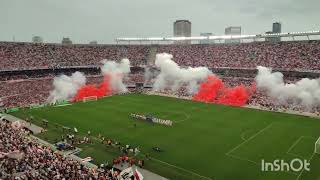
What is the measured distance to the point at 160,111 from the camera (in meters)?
60.1

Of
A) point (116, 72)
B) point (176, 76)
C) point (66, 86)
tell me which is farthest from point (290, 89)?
point (66, 86)

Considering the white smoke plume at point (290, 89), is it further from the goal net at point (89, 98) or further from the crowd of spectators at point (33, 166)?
the crowd of spectators at point (33, 166)

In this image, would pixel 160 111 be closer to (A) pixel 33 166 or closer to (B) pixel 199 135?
(B) pixel 199 135

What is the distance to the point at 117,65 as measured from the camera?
90.9m

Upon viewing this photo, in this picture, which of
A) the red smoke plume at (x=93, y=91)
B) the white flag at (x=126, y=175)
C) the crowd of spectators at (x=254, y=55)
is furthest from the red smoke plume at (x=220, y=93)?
the white flag at (x=126, y=175)

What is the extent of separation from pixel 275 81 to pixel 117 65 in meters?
45.4

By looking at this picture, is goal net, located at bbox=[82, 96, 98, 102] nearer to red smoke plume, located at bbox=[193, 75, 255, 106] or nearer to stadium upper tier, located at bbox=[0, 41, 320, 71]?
stadium upper tier, located at bbox=[0, 41, 320, 71]

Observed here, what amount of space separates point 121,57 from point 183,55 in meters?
20.6

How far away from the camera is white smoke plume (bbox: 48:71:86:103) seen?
239 feet

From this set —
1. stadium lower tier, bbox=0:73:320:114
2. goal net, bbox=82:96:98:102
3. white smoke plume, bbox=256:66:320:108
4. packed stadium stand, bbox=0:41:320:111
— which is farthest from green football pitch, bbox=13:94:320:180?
packed stadium stand, bbox=0:41:320:111

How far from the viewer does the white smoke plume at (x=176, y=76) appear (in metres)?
81.2

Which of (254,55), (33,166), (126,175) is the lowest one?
(126,175)

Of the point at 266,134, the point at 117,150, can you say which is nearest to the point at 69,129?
the point at 117,150

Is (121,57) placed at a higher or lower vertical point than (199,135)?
higher
